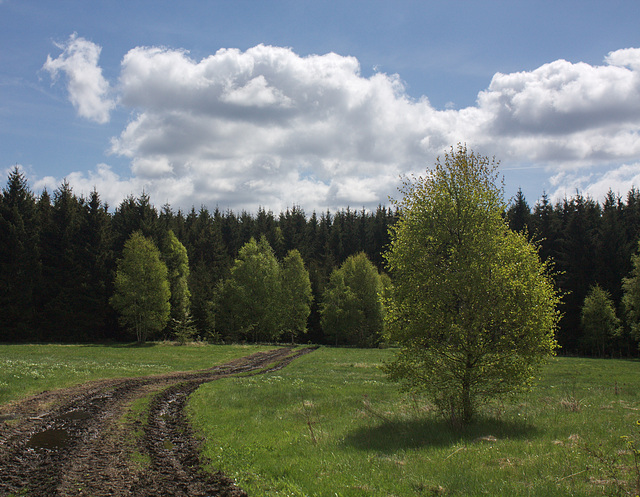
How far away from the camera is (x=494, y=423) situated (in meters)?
14.4

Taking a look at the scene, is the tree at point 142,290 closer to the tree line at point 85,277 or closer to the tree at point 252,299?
the tree line at point 85,277

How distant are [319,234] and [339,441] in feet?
409

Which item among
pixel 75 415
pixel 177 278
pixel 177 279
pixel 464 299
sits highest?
pixel 464 299

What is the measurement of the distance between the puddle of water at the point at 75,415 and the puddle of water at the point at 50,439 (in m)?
1.81

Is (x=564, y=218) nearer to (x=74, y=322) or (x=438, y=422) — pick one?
(x=438, y=422)

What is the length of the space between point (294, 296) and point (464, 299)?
61.5m

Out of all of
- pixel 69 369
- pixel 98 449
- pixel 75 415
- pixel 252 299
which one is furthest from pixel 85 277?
pixel 98 449

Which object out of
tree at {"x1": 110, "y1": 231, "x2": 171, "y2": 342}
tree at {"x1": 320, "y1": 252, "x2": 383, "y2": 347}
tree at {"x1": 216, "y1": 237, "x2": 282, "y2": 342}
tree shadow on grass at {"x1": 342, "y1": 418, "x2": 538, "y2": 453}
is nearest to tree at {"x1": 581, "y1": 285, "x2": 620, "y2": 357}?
tree at {"x1": 320, "y1": 252, "x2": 383, "y2": 347}

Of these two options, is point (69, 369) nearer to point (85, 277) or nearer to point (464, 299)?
point (464, 299)

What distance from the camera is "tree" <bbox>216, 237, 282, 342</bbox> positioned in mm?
71375

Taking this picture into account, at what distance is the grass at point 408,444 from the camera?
29.0 ft

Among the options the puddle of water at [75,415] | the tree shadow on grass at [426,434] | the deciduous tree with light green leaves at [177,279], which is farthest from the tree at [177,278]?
the tree shadow on grass at [426,434]

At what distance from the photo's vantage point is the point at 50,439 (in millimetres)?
12875

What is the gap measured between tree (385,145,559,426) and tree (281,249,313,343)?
5865cm
